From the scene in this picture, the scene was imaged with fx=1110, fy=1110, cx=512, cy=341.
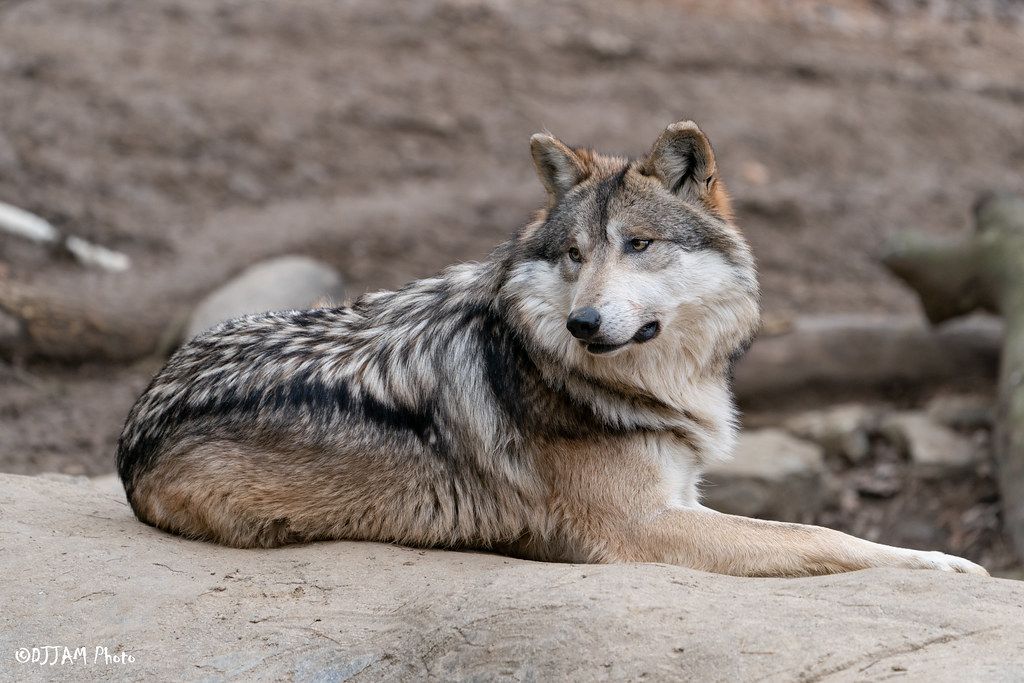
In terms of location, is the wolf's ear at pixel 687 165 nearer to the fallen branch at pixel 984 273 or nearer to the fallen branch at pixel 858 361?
the fallen branch at pixel 984 273

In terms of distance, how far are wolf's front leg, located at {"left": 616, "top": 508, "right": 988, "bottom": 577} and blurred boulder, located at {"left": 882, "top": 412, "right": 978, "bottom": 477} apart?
4849mm

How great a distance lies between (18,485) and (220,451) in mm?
1375

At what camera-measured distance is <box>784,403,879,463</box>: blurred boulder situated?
977 cm

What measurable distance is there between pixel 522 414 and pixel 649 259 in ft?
2.93

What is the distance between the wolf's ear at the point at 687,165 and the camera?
4.98m

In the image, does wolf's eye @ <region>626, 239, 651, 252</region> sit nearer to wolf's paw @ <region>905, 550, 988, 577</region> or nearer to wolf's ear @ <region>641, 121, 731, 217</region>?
wolf's ear @ <region>641, 121, 731, 217</region>

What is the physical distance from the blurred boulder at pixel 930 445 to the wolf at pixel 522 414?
4792 mm

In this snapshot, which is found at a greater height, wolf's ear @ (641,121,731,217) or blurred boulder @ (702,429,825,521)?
wolf's ear @ (641,121,731,217)

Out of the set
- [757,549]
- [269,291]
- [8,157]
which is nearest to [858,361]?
[269,291]

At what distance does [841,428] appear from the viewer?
986cm

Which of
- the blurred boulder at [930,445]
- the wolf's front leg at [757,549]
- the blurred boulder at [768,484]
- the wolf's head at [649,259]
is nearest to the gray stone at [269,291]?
the blurred boulder at [768,484]

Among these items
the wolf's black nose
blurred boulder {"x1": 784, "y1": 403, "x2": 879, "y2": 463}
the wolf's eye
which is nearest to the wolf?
the wolf's eye

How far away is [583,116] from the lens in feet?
45.5

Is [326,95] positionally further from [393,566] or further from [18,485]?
[393,566]
